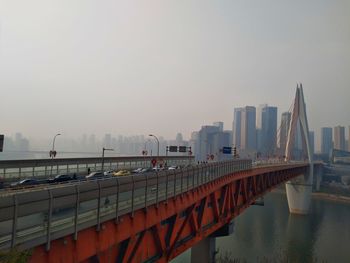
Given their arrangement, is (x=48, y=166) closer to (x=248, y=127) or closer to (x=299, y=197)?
(x=299, y=197)

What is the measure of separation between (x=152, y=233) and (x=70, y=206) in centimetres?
683

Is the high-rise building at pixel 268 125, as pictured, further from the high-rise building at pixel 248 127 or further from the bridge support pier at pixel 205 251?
the bridge support pier at pixel 205 251

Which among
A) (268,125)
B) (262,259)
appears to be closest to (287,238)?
(262,259)

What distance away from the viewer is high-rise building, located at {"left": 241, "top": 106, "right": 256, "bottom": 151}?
143 m

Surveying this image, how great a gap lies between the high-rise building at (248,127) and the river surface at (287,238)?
70.2m

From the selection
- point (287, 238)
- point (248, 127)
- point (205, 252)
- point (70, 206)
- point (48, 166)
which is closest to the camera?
point (70, 206)

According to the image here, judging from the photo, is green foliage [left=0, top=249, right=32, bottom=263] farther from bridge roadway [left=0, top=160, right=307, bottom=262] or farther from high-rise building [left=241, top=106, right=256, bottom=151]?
high-rise building [left=241, top=106, right=256, bottom=151]

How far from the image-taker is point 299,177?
87938 millimetres

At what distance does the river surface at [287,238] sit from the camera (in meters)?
41.3

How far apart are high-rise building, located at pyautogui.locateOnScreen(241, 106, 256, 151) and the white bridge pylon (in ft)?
151

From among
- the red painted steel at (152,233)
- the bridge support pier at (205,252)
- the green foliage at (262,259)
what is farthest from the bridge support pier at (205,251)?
the green foliage at (262,259)

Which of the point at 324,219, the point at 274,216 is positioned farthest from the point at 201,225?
the point at 324,219

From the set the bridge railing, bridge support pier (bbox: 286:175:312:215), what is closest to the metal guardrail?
the bridge railing

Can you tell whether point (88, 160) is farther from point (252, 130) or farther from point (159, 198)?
point (252, 130)
